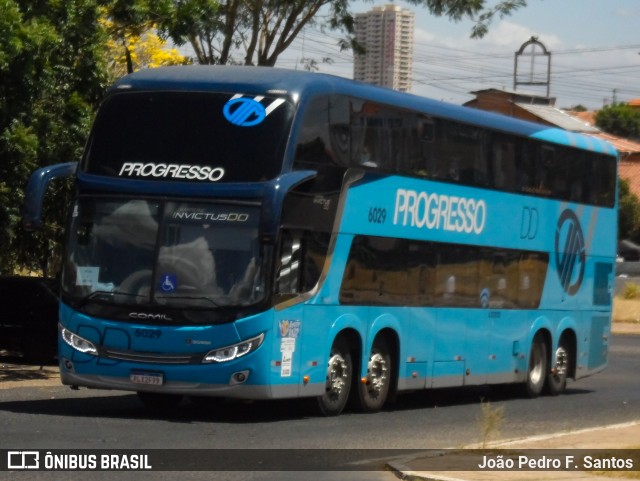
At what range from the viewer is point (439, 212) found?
706 inches

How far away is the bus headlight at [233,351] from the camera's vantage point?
47.6 ft

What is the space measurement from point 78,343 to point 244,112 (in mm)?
3131

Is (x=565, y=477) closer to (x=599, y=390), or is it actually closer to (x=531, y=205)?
(x=531, y=205)

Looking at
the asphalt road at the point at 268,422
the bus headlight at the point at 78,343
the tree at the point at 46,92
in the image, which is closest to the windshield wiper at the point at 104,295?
the bus headlight at the point at 78,343

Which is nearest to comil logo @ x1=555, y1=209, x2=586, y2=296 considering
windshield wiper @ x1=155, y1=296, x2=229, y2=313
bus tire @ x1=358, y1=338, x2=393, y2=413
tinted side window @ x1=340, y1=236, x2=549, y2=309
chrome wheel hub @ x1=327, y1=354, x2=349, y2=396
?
tinted side window @ x1=340, y1=236, x2=549, y2=309

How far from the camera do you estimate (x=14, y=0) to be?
753 inches

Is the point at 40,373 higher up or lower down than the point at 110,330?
lower down

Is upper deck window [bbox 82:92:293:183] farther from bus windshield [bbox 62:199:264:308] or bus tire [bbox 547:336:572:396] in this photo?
bus tire [bbox 547:336:572:396]

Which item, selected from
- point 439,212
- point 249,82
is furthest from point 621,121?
point 249,82

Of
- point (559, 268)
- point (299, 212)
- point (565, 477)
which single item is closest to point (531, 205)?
point (559, 268)

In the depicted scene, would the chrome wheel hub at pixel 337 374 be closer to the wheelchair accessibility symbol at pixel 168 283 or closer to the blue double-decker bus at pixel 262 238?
the blue double-decker bus at pixel 262 238

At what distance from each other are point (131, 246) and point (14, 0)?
19.6 feet

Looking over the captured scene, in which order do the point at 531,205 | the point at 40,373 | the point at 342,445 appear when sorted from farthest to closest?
the point at 40,373 < the point at 531,205 < the point at 342,445

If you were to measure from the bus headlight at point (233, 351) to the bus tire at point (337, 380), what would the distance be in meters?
1.58
